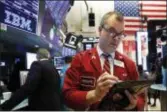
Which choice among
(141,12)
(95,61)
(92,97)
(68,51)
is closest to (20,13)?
(95,61)

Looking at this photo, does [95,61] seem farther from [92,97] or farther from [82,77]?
[92,97]

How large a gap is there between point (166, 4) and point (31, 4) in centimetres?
660

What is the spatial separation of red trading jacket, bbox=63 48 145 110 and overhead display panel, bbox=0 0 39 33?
151 cm

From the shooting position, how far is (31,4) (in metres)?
3.63

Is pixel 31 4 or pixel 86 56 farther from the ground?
pixel 31 4

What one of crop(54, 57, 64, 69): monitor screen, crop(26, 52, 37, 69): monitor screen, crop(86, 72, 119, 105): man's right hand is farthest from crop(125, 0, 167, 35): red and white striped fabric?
crop(86, 72, 119, 105): man's right hand

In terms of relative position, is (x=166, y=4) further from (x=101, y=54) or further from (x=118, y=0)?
(x=101, y=54)

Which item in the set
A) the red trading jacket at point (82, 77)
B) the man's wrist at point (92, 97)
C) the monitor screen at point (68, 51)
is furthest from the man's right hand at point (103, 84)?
the monitor screen at point (68, 51)

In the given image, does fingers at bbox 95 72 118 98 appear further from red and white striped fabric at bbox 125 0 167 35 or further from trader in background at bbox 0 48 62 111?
red and white striped fabric at bbox 125 0 167 35

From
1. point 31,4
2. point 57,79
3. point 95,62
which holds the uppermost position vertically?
point 31,4

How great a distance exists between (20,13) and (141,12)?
656cm

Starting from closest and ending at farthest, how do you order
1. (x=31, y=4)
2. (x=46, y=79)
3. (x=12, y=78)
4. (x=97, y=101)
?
(x=97, y=101)
(x=46, y=79)
(x=12, y=78)
(x=31, y=4)

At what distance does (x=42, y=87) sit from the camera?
2988mm

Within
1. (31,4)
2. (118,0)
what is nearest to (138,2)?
(118,0)
